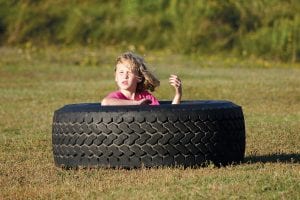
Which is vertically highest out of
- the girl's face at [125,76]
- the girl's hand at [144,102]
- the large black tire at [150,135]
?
the girl's face at [125,76]

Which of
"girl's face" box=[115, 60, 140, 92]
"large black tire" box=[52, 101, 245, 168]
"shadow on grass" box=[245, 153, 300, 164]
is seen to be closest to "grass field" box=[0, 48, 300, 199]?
"shadow on grass" box=[245, 153, 300, 164]

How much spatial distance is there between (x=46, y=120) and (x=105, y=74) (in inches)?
386

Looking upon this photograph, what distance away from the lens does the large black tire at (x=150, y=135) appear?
7.84m

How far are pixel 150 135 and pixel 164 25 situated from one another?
2181cm

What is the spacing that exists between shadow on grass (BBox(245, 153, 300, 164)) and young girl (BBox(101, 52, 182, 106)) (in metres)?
0.91

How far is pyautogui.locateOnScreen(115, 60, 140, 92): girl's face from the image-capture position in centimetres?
863

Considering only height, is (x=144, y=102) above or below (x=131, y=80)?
below

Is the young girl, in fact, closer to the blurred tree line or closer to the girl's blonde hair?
the girl's blonde hair

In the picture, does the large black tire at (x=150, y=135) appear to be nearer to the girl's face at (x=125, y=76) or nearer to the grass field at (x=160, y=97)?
the grass field at (x=160, y=97)

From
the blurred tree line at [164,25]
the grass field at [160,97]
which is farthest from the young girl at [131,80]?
the blurred tree line at [164,25]

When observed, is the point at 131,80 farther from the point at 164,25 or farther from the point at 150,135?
the point at 164,25

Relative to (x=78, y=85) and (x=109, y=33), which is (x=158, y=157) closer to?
(x=78, y=85)

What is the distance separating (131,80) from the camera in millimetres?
8641

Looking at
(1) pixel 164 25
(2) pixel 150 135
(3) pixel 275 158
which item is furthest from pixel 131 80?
(1) pixel 164 25
